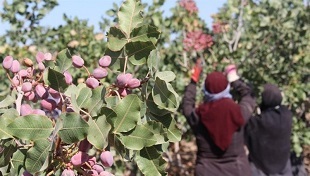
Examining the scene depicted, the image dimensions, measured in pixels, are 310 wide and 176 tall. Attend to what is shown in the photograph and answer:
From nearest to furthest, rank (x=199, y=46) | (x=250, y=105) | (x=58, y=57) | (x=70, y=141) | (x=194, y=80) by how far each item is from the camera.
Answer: (x=70, y=141), (x=58, y=57), (x=250, y=105), (x=194, y=80), (x=199, y=46)

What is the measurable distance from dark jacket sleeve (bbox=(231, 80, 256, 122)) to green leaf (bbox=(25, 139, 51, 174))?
296cm

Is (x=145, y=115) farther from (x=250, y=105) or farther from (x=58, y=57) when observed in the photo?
(x=250, y=105)

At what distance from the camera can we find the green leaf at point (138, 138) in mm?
1130

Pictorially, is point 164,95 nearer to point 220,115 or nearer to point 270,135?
point 220,115

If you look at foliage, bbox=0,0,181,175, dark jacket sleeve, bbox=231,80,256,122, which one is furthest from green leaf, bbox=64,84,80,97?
dark jacket sleeve, bbox=231,80,256,122

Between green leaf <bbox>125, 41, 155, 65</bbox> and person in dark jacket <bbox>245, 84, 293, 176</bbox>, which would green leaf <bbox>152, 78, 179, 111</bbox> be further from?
person in dark jacket <bbox>245, 84, 293, 176</bbox>

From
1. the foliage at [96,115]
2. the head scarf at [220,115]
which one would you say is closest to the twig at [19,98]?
the foliage at [96,115]

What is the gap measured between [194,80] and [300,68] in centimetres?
101

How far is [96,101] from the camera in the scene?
3.68 feet

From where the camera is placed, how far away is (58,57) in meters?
1.22

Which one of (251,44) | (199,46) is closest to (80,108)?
(199,46)

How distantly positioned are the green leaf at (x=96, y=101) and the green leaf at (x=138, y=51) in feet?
0.48

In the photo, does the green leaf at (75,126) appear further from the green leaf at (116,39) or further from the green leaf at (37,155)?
the green leaf at (116,39)

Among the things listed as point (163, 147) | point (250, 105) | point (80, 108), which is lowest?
point (250, 105)
